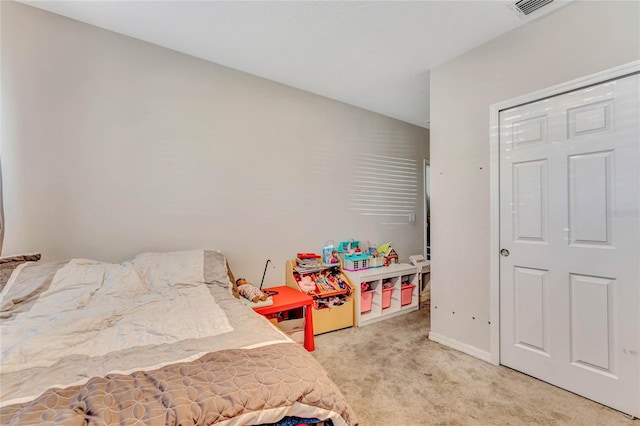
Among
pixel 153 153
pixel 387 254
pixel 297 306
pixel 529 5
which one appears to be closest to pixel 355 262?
pixel 387 254

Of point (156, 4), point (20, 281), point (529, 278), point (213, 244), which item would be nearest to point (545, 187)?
point (529, 278)

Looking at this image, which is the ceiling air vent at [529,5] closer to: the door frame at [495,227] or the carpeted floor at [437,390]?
the door frame at [495,227]

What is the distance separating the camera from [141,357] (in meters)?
1.09

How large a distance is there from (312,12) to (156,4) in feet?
3.48

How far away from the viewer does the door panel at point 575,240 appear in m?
1.61

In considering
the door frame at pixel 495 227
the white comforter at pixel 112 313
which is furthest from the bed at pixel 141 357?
the door frame at pixel 495 227

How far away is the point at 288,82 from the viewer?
2936mm

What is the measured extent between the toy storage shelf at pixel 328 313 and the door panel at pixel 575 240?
1.35 metres

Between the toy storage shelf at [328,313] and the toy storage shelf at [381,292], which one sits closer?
the toy storage shelf at [328,313]

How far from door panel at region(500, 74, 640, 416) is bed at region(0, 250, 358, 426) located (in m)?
1.74

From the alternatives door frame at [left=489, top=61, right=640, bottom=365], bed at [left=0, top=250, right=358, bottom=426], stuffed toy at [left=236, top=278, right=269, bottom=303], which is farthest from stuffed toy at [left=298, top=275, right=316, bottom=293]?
door frame at [left=489, top=61, right=640, bottom=365]

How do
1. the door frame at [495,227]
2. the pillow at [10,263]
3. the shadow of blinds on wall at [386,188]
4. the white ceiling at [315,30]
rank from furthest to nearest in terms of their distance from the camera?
1. the shadow of blinds on wall at [386,188]
2. the door frame at [495,227]
3. the white ceiling at [315,30]
4. the pillow at [10,263]

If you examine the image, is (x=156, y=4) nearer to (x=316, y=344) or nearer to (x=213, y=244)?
(x=213, y=244)

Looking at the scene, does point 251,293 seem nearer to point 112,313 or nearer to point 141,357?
point 112,313
